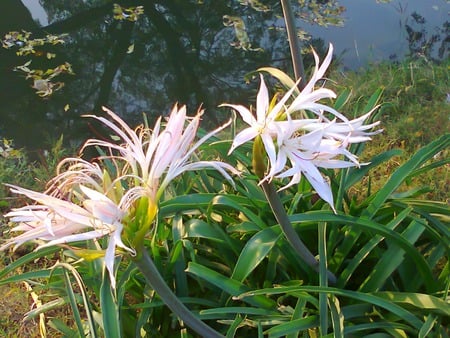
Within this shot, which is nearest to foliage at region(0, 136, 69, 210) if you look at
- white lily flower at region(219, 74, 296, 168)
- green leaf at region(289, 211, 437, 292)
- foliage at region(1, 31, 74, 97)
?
foliage at region(1, 31, 74, 97)

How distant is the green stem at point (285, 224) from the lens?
4.65 feet

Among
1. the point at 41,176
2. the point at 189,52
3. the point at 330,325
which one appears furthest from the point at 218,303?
the point at 189,52

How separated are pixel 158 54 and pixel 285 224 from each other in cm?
377

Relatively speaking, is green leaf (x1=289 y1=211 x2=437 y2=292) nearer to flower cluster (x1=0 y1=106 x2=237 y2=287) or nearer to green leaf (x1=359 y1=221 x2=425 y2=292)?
green leaf (x1=359 y1=221 x2=425 y2=292)

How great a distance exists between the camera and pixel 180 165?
4.19 feet

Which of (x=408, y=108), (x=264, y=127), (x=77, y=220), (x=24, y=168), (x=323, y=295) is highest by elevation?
(x=264, y=127)

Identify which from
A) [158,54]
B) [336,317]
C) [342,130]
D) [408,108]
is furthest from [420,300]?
[158,54]

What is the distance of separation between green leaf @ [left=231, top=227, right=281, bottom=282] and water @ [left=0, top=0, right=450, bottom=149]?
8.37 feet

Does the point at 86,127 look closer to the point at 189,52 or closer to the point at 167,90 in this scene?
the point at 167,90

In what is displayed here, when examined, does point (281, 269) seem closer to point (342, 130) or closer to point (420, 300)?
point (420, 300)

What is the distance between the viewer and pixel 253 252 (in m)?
1.78

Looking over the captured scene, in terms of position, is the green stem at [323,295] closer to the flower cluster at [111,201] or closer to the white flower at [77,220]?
the flower cluster at [111,201]

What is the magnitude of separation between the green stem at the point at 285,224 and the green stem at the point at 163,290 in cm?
29

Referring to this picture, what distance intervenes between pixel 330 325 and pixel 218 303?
350 mm
